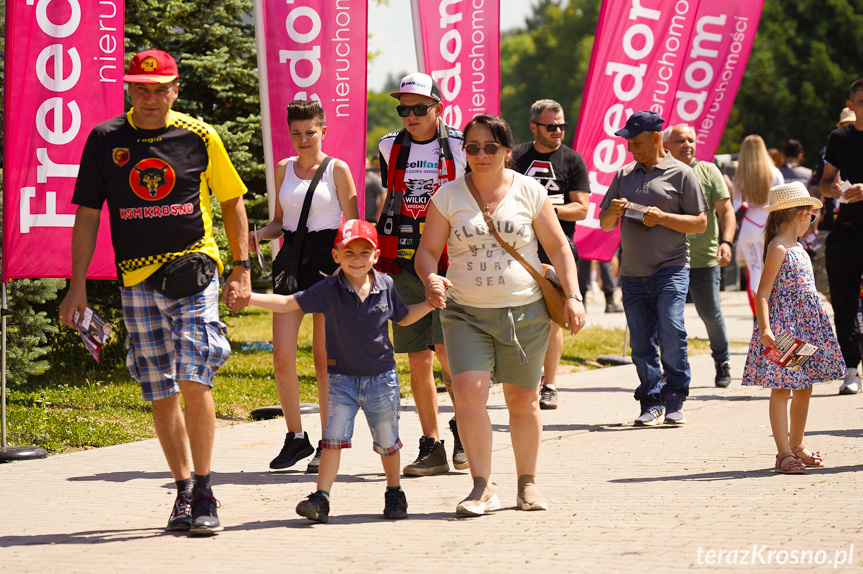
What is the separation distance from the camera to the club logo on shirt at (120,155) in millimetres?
5488

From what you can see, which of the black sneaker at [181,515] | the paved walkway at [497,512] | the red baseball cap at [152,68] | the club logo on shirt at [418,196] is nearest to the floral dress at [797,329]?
the paved walkway at [497,512]

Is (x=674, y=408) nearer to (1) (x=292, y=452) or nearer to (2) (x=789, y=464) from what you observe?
(2) (x=789, y=464)

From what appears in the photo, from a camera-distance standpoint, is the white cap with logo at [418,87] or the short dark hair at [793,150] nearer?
the white cap with logo at [418,87]

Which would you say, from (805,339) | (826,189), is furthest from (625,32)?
(805,339)

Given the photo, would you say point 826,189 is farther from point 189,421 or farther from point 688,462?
point 189,421

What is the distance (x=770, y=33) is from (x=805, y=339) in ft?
140

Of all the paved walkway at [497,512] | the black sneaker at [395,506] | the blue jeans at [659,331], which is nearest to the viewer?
the paved walkway at [497,512]

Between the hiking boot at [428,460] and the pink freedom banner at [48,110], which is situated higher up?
the pink freedom banner at [48,110]

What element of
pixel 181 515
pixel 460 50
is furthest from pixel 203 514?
pixel 460 50

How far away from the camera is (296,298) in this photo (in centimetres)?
583

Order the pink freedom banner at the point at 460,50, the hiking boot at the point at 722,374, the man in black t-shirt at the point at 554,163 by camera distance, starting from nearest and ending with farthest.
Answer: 1. the man in black t-shirt at the point at 554,163
2. the pink freedom banner at the point at 460,50
3. the hiking boot at the point at 722,374

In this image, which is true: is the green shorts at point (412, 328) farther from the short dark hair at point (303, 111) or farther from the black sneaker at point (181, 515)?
the black sneaker at point (181, 515)

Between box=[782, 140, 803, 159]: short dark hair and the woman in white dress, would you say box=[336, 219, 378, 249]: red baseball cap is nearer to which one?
the woman in white dress

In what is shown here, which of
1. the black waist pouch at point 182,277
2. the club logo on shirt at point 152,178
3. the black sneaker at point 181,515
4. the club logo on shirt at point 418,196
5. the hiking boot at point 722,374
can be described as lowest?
the hiking boot at point 722,374
